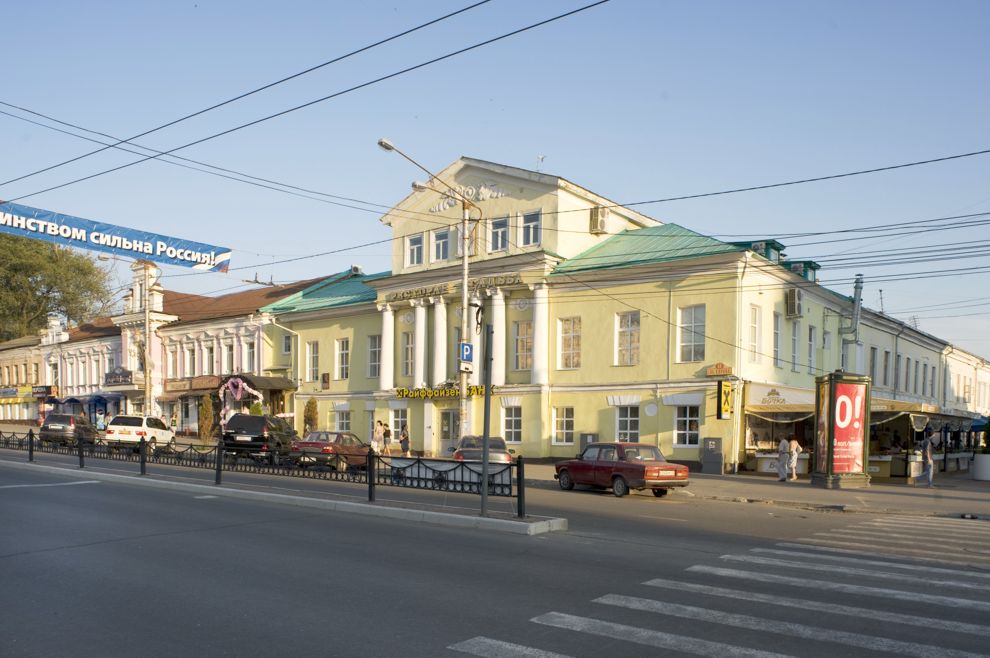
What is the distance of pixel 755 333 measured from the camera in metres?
32.3

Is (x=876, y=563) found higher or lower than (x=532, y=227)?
lower

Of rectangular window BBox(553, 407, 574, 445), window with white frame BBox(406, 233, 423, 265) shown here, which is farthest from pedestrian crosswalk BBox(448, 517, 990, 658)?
window with white frame BBox(406, 233, 423, 265)

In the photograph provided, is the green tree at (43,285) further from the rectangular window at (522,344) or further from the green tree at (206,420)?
the rectangular window at (522,344)

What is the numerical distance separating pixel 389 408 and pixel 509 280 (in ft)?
32.9

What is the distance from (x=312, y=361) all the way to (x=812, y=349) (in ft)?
86.6

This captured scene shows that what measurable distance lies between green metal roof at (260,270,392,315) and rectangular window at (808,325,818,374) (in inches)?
855

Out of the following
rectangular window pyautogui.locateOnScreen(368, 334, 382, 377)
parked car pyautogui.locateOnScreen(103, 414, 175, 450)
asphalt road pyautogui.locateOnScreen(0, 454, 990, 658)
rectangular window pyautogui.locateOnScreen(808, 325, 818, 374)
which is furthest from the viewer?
rectangular window pyautogui.locateOnScreen(368, 334, 382, 377)

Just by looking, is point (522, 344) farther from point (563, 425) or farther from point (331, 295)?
point (331, 295)

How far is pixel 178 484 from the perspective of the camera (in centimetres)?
1952

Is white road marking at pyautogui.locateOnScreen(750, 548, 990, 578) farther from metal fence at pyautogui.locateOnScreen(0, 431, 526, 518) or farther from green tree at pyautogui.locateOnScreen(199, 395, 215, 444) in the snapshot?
green tree at pyautogui.locateOnScreen(199, 395, 215, 444)

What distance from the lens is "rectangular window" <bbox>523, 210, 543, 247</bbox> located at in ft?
119

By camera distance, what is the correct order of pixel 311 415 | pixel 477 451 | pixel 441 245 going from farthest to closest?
pixel 311 415
pixel 441 245
pixel 477 451

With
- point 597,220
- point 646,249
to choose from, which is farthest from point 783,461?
point 597,220

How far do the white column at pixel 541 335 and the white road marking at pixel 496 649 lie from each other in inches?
1121
